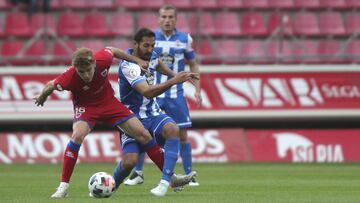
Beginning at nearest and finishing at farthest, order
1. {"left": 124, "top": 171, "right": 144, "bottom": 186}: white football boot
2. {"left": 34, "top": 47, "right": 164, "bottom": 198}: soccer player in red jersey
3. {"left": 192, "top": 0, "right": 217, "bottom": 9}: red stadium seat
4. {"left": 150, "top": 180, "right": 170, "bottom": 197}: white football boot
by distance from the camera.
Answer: {"left": 34, "top": 47, "right": 164, "bottom": 198}: soccer player in red jersey
{"left": 150, "top": 180, "right": 170, "bottom": 197}: white football boot
{"left": 124, "top": 171, "right": 144, "bottom": 186}: white football boot
{"left": 192, "top": 0, "right": 217, "bottom": 9}: red stadium seat

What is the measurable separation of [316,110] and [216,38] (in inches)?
103

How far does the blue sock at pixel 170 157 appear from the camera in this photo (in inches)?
384

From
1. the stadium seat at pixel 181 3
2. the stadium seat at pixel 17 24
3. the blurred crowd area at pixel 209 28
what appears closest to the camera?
the blurred crowd area at pixel 209 28

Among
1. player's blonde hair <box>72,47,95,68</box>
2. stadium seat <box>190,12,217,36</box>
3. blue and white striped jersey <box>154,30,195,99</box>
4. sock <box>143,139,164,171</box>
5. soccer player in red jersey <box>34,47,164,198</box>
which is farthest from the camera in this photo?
stadium seat <box>190,12,217,36</box>

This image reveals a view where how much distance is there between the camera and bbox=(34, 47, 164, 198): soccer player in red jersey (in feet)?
30.9

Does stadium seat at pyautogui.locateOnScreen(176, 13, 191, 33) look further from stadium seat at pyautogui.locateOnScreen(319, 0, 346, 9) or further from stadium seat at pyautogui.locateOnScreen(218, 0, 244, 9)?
stadium seat at pyautogui.locateOnScreen(319, 0, 346, 9)

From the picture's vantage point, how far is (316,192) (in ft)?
34.1

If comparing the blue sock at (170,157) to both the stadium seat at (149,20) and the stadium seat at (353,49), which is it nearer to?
the stadium seat at (353,49)

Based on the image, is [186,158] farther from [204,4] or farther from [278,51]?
[204,4]

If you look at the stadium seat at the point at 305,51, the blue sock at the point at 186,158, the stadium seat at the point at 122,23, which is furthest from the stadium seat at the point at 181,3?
the blue sock at the point at 186,158

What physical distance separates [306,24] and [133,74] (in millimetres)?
11008

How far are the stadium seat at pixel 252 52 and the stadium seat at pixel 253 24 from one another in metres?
0.62

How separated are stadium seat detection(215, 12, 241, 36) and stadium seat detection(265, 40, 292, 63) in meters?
1.37

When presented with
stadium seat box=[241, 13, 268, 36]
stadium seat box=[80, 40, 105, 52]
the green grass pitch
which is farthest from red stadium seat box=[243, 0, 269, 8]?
the green grass pitch
